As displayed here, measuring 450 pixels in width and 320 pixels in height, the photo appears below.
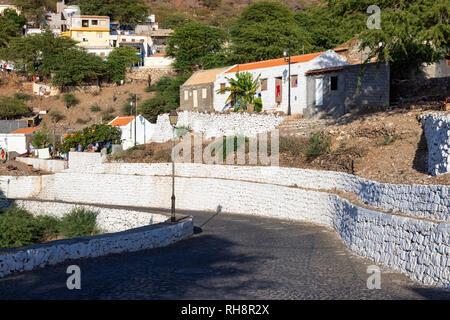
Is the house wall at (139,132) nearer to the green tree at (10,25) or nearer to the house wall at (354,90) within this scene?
the house wall at (354,90)

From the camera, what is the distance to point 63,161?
133 feet

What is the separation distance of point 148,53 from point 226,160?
57.2 meters

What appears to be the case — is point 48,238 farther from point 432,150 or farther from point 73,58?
point 73,58

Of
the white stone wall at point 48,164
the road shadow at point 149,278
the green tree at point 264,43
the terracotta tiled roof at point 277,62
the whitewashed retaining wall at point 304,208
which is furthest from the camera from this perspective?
the green tree at point 264,43

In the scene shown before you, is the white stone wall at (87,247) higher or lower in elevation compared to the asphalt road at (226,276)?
higher

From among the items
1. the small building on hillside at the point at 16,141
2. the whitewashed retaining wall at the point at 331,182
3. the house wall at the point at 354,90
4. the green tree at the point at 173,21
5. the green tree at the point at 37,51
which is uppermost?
the green tree at the point at 173,21

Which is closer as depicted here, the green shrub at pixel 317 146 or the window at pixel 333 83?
the green shrub at pixel 317 146

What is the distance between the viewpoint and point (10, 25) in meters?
80.7

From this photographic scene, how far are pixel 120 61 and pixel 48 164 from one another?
109 feet

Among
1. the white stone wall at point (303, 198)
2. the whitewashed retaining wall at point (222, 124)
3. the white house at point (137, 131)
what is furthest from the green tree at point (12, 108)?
the whitewashed retaining wall at point (222, 124)

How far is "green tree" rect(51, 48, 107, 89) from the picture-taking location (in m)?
67.9

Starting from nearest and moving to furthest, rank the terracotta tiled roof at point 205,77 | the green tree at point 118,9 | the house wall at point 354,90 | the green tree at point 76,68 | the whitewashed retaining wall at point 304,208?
the whitewashed retaining wall at point 304,208 → the house wall at point 354,90 → the terracotta tiled roof at point 205,77 → the green tree at point 76,68 → the green tree at point 118,9

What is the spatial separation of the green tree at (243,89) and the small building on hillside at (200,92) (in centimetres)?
294

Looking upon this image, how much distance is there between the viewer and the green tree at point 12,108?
61825 mm
